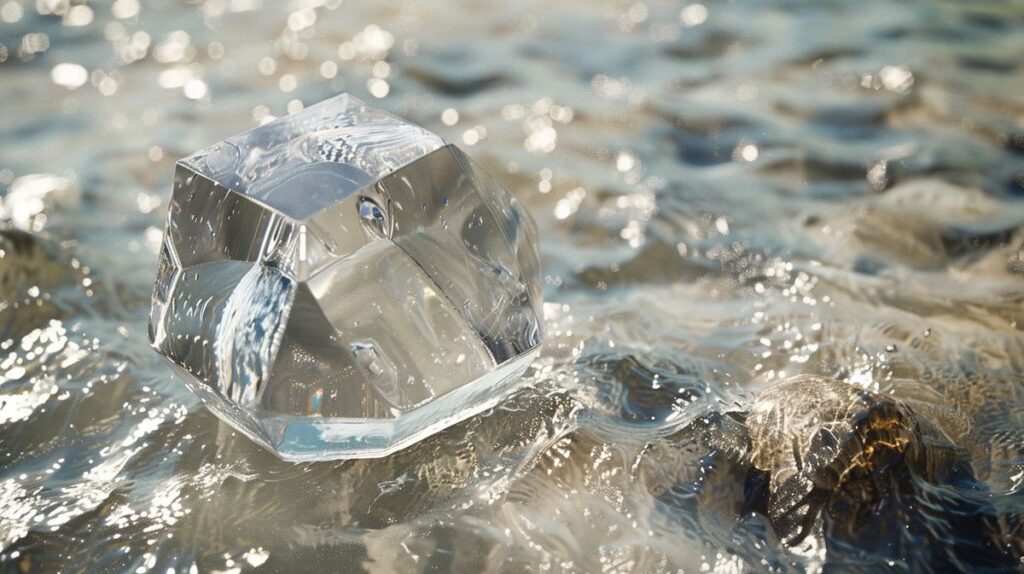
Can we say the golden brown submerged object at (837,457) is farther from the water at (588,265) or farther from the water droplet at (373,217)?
the water droplet at (373,217)

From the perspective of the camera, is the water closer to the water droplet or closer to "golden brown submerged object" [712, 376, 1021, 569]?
"golden brown submerged object" [712, 376, 1021, 569]

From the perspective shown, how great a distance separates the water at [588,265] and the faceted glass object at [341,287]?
21cm

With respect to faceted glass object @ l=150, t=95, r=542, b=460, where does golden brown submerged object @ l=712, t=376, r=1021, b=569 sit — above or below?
below

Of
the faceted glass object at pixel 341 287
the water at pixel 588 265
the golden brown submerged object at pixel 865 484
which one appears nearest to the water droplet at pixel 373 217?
the faceted glass object at pixel 341 287

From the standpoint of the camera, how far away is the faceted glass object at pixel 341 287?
208cm

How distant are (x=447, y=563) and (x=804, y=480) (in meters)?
0.76

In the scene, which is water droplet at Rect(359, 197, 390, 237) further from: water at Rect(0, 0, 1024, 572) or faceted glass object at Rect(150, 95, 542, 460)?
water at Rect(0, 0, 1024, 572)

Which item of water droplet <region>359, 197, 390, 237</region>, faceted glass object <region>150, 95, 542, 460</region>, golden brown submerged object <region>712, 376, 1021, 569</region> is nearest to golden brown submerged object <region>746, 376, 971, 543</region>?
golden brown submerged object <region>712, 376, 1021, 569</region>

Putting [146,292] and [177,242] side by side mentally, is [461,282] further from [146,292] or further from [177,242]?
[146,292]

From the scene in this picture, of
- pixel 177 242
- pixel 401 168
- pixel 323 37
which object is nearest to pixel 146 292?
pixel 177 242

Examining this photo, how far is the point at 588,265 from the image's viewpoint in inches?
123

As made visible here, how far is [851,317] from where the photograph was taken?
2785mm

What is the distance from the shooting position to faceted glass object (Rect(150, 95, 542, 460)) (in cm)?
208

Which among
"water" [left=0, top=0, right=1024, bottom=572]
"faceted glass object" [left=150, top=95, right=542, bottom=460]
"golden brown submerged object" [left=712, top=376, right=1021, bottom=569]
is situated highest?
"faceted glass object" [left=150, top=95, right=542, bottom=460]
